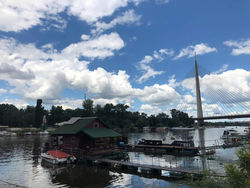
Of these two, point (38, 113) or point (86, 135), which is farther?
point (38, 113)

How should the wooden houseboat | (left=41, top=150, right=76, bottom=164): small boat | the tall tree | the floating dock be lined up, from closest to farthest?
(left=41, top=150, right=76, bottom=164): small boat
the wooden houseboat
the floating dock
the tall tree

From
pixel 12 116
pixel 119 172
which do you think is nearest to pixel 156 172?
pixel 119 172

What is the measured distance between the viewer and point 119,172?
91.0ft

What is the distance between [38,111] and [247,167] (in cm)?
13526

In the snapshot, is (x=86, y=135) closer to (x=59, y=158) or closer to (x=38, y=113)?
(x=59, y=158)

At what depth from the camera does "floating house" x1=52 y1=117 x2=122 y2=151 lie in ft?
115

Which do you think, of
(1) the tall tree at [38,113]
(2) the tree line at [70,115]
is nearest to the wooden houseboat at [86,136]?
(2) the tree line at [70,115]

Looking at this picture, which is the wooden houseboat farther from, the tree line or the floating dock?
the tree line

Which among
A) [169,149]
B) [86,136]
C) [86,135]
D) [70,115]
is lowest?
[169,149]

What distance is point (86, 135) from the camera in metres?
35.4

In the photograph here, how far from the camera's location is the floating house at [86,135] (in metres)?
35.1

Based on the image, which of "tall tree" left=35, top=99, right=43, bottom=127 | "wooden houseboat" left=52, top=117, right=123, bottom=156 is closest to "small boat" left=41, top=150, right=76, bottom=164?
"wooden houseboat" left=52, top=117, right=123, bottom=156

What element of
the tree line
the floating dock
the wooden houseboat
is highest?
the tree line

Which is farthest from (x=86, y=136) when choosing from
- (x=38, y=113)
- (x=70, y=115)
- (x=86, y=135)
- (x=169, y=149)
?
(x=70, y=115)
